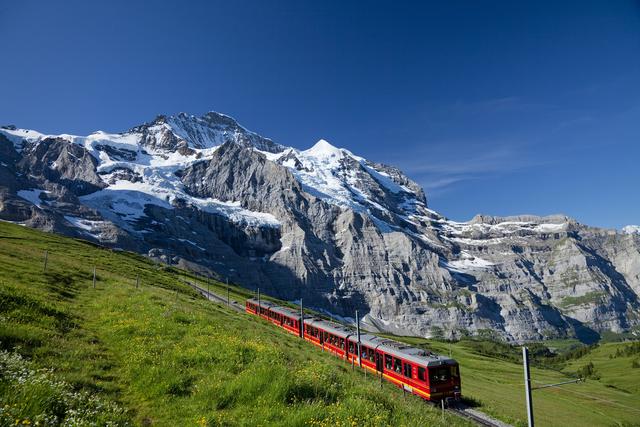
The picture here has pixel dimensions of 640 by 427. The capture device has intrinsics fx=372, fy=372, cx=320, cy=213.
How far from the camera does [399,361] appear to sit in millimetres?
32906

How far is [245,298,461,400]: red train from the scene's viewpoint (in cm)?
2983

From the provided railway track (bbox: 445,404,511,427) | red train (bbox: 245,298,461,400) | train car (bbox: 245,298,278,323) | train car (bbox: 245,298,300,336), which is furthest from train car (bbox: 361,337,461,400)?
train car (bbox: 245,298,278,323)

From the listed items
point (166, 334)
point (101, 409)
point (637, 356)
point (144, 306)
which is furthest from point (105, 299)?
point (637, 356)

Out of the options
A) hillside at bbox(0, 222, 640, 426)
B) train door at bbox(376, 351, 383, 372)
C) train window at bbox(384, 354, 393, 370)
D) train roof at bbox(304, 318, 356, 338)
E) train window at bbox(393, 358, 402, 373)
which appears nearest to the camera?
hillside at bbox(0, 222, 640, 426)

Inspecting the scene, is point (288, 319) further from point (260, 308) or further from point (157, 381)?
point (157, 381)

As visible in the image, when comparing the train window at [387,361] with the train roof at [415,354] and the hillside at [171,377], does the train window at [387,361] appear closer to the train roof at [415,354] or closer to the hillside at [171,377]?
the train roof at [415,354]

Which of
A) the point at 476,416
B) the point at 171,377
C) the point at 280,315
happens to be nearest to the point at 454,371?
the point at 476,416

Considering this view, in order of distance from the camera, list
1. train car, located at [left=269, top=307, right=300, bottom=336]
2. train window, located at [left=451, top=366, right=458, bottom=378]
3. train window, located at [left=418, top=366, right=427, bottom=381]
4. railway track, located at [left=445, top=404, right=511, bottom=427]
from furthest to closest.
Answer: train car, located at [left=269, top=307, right=300, bottom=336]
train window, located at [left=451, top=366, right=458, bottom=378]
train window, located at [left=418, top=366, right=427, bottom=381]
railway track, located at [left=445, top=404, right=511, bottom=427]

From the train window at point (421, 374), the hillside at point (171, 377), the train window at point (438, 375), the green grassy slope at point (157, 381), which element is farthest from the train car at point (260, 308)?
the green grassy slope at point (157, 381)

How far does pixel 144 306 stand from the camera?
24.4m

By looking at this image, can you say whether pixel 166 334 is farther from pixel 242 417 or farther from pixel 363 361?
pixel 363 361

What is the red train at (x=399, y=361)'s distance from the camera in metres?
29.8

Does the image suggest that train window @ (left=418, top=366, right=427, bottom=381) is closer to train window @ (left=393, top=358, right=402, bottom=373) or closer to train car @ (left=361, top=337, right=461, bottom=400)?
train car @ (left=361, top=337, right=461, bottom=400)

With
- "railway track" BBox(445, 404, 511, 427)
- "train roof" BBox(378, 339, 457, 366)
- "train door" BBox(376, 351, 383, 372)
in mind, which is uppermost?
"train roof" BBox(378, 339, 457, 366)
